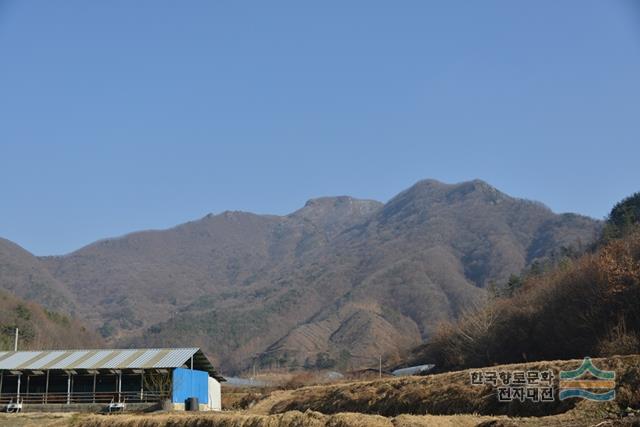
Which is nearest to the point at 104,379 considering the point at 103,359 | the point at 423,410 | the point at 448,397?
the point at 103,359

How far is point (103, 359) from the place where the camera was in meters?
45.6

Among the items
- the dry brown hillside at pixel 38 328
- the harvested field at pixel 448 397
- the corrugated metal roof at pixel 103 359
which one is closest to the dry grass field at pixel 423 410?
the harvested field at pixel 448 397

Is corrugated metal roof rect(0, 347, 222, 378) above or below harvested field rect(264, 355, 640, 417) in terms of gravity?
above

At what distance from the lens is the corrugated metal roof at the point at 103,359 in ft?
144

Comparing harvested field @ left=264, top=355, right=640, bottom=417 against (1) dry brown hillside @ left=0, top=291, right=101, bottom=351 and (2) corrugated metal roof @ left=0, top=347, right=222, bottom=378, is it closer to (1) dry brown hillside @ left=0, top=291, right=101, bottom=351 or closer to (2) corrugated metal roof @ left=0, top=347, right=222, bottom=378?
(2) corrugated metal roof @ left=0, top=347, right=222, bottom=378

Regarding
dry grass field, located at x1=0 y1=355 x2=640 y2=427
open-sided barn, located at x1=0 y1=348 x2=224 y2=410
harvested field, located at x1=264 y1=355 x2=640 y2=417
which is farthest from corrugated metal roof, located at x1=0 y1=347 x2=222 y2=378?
harvested field, located at x1=264 y1=355 x2=640 y2=417

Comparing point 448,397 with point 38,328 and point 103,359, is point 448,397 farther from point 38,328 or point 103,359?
point 38,328

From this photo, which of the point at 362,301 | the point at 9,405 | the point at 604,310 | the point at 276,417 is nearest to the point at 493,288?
the point at 604,310

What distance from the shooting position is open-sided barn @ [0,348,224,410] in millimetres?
43094

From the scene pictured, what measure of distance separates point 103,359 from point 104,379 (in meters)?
1.49

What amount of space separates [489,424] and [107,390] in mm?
31550

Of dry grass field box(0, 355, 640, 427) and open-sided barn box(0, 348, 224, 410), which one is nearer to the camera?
dry grass field box(0, 355, 640, 427)

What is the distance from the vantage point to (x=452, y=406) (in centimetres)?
2650

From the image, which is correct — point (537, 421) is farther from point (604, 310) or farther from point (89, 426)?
point (604, 310)
